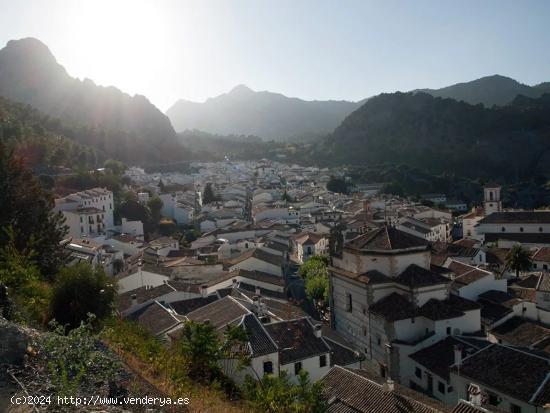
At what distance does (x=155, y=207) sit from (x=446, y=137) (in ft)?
316

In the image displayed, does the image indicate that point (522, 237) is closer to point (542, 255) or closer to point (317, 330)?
point (542, 255)

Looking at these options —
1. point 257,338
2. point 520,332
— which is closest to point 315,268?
point 520,332

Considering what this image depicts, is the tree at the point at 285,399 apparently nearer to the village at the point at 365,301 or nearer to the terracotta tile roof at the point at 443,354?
the village at the point at 365,301

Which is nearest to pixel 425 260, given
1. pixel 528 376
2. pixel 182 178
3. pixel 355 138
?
pixel 528 376

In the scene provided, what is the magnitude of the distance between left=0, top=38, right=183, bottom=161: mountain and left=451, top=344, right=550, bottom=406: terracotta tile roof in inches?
3590

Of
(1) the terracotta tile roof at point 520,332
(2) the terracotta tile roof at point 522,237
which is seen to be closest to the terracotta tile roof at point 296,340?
Answer: (1) the terracotta tile roof at point 520,332

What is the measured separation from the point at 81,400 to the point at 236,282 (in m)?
23.6

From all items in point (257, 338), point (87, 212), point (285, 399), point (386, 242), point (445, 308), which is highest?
point (386, 242)

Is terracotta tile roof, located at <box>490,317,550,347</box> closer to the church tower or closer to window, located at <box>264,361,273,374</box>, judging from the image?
window, located at <box>264,361,273,374</box>

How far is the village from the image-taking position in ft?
53.3

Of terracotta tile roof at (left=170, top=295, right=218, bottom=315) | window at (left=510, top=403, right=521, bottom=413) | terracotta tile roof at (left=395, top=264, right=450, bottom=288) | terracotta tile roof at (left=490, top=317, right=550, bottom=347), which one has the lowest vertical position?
terracotta tile roof at (left=490, top=317, right=550, bottom=347)

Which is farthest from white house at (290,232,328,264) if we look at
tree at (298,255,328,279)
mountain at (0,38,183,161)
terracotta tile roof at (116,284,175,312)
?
mountain at (0,38,183,161)

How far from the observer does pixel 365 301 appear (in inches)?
850

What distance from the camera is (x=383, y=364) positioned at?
67.7ft
